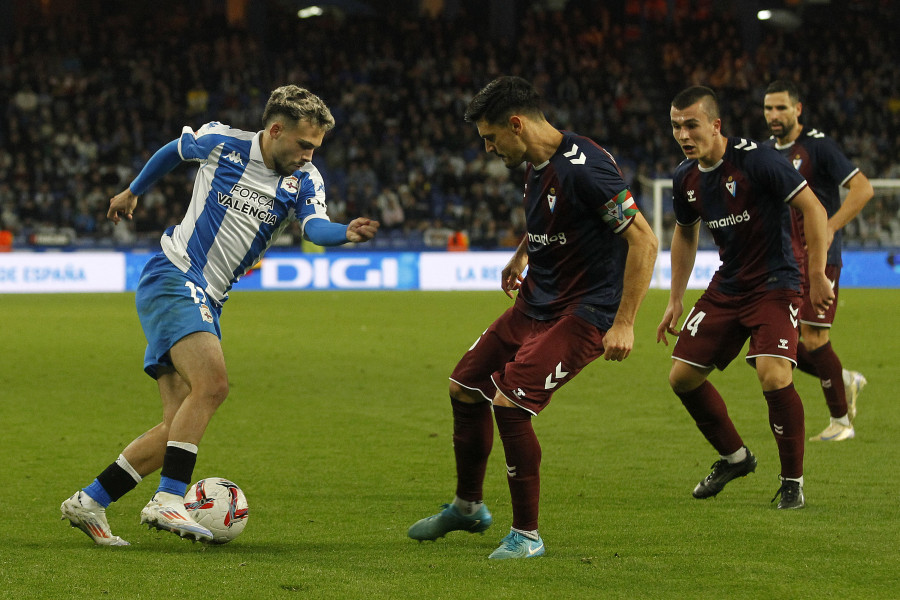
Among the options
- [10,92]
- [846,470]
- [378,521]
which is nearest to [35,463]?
[378,521]

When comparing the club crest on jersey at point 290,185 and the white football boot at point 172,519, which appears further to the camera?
the club crest on jersey at point 290,185

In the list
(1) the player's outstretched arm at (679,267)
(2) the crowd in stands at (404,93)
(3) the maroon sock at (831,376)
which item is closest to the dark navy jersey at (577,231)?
(1) the player's outstretched arm at (679,267)

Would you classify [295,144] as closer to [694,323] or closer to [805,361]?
[694,323]

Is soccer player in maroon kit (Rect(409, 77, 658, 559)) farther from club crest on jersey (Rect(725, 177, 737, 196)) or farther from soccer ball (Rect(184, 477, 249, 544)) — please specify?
club crest on jersey (Rect(725, 177, 737, 196))

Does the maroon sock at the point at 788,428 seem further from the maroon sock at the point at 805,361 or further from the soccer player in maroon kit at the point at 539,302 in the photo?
the maroon sock at the point at 805,361

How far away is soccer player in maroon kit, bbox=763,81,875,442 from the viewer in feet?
23.9

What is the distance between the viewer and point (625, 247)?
5.14m

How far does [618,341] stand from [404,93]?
90.2 feet

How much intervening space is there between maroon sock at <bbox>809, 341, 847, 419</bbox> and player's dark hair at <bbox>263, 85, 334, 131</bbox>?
3.92 metres

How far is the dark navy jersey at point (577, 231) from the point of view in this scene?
4781 mm

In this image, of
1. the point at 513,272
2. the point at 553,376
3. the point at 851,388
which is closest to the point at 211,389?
the point at 553,376

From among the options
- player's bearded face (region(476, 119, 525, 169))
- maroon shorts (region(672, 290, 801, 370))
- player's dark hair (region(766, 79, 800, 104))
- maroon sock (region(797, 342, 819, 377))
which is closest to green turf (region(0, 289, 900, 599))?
maroon sock (region(797, 342, 819, 377))

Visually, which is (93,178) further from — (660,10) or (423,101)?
(660,10)

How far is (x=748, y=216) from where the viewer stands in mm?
6039
